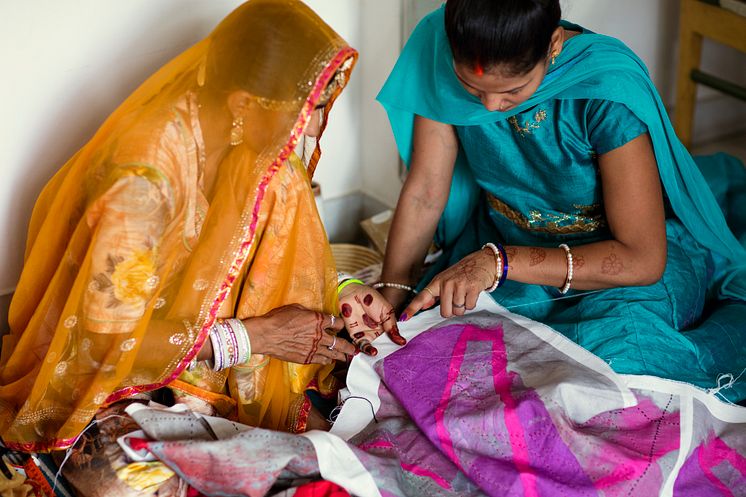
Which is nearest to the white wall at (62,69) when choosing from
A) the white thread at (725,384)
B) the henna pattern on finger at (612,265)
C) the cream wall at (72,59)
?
the cream wall at (72,59)

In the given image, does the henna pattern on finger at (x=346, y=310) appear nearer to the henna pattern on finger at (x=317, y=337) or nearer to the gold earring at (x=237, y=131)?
the henna pattern on finger at (x=317, y=337)

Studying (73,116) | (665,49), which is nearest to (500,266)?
(73,116)

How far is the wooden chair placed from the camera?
8.79ft

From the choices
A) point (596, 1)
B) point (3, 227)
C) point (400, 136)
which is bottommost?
point (3, 227)

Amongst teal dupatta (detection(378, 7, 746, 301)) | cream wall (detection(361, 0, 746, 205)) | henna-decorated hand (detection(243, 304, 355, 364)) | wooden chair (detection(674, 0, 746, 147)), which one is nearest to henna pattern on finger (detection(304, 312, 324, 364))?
henna-decorated hand (detection(243, 304, 355, 364))

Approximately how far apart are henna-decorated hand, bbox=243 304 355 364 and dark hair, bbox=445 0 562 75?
608mm

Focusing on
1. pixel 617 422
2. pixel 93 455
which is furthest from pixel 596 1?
pixel 93 455

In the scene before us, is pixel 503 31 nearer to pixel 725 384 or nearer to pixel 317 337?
pixel 317 337

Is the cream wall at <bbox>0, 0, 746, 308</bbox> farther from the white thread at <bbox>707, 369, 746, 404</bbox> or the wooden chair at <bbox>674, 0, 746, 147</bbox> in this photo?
the white thread at <bbox>707, 369, 746, 404</bbox>

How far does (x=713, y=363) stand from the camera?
69.2 inches

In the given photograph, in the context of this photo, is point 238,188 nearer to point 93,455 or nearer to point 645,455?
point 93,455

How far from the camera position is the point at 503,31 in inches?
57.5

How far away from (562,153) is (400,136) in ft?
1.35

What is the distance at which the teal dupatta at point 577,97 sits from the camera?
1671 millimetres
